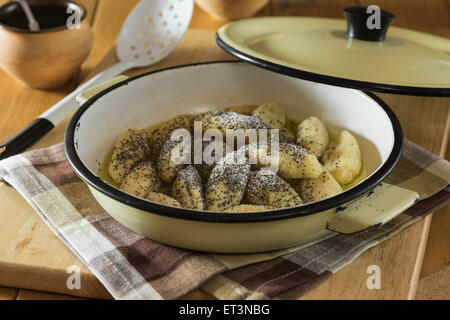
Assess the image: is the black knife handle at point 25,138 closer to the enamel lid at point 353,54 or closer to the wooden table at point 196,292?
the wooden table at point 196,292

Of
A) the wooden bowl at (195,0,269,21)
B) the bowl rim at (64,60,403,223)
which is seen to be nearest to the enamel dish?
the bowl rim at (64,60,403,223)

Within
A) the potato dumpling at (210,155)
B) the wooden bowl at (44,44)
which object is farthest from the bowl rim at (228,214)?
the wooden bowl at (44,44)

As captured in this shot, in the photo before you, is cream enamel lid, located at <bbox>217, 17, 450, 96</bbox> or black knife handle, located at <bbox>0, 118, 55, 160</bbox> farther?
Result: black knife handle, located at <bbox>0, 118, 55, 160</bbox>

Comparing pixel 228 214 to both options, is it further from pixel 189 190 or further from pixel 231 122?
pixel 231 122

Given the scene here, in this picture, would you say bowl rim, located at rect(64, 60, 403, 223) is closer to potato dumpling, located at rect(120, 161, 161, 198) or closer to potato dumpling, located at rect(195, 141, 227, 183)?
potato dumpling, located at rect(120, 161, 161, 198)

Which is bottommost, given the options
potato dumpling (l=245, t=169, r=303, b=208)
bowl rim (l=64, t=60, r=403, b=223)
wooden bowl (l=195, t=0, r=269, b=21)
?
potato dumpling (l=245, t=169, r=303, b=208)

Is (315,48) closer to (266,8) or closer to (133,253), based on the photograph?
(133,253)

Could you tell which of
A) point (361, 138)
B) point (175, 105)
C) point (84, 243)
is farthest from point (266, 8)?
point (84, 243)
